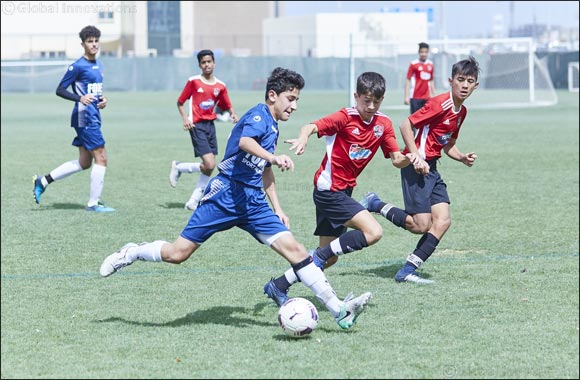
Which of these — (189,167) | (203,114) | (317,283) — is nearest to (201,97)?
(203,114)

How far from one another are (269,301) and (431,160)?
198cm

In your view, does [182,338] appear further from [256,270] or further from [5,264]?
[5,264]

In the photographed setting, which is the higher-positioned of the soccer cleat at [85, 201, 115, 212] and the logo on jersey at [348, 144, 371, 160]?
the logo on jersey at [348, 144, 371, 160]

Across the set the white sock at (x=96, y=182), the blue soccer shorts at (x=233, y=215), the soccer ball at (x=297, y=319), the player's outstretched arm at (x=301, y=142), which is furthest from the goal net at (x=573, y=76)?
the soccer ball at (x=297, y=319)

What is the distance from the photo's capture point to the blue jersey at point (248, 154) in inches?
256

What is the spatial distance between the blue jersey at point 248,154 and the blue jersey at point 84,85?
5.87m

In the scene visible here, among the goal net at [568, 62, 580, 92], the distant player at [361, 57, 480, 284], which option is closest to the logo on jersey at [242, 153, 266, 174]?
the distant player at [361, 57, 480, 284]

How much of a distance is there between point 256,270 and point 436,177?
1.84 metres

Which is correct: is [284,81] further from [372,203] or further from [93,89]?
[93,89]

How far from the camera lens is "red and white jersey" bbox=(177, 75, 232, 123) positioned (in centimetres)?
1289

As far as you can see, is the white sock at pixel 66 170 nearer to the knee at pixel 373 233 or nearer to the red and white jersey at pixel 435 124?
the red and white jersey at pixel 435 124

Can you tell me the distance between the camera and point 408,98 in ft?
76.2

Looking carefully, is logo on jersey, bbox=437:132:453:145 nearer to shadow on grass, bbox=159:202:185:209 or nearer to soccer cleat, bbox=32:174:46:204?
shadow on grass, bbox=159:202:185:209

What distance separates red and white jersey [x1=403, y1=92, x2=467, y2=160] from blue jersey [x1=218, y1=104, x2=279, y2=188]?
186 cm
